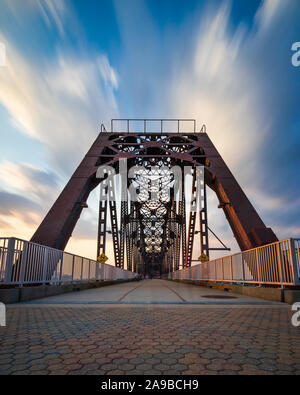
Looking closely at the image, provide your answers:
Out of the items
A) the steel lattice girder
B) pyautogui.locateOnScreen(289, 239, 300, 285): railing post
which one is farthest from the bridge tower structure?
pyautogui.locateOnScreen(289, 239, 300, 285): railing post

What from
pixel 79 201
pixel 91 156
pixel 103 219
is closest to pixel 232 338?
pixel 79 201

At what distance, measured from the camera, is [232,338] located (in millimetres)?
2797

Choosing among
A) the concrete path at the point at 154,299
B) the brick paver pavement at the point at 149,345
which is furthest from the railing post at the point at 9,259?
the brick paver pavement at the point at 149,345

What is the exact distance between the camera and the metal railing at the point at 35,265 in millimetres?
6070

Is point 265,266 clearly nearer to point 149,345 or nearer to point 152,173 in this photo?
point 149,345

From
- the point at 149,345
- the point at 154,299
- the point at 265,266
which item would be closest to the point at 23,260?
the point at 154,299

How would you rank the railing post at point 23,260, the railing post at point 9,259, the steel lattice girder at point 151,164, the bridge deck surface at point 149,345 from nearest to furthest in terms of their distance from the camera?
the bridge deck surface at point 149,345 < the railing post at point 9,259 < the railing post at point 23,260 < the steel lattice girder at point 151,164

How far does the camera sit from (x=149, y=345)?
251 cm

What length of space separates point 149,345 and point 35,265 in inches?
223

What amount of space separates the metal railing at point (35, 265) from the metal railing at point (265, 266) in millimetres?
6042

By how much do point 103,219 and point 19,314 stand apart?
19.8 m

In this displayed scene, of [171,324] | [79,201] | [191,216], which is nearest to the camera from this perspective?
[171,324]

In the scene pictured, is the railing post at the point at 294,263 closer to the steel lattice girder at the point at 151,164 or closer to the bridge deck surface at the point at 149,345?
the bridge deck surface at the point at 149,345
